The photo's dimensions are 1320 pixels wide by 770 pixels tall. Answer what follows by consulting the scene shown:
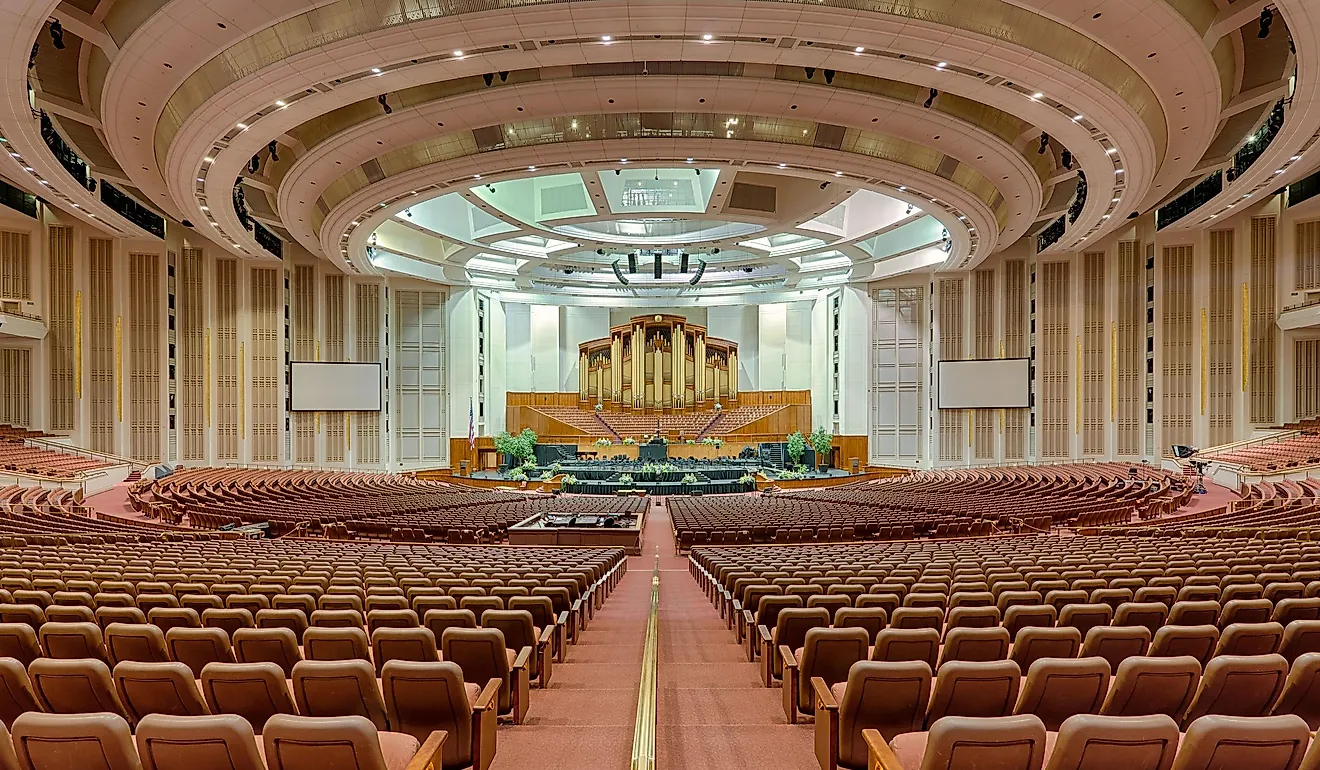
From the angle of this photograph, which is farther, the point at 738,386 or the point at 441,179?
the point at 738,386

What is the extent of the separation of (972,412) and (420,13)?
2369cm

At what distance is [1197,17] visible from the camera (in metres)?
10.9

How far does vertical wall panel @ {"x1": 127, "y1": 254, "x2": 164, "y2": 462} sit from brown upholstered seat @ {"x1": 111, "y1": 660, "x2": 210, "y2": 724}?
83.3 feet

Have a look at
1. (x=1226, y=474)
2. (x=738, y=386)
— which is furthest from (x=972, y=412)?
(x=738, y=386)

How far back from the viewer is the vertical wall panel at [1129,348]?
23.8 metres

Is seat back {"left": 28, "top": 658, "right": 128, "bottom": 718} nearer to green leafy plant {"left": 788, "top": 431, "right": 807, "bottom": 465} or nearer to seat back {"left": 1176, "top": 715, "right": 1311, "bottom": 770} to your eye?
seat back {"left": 1176, "top": 715, "right": 1311, "bottom": 770}

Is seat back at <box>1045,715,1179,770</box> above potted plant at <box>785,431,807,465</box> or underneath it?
above

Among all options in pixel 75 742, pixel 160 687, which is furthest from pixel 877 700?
pixel 160 687

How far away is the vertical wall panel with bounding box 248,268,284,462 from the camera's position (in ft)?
82.0

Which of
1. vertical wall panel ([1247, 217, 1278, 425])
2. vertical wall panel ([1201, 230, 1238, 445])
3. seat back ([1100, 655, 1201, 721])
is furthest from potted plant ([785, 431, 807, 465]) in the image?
seat back ([1100, 655, 1201, 721])

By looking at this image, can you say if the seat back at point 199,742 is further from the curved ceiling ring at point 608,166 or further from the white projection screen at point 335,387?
the white projection screen at point 335,387

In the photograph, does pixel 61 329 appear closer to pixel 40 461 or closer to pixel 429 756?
pixel 40 461

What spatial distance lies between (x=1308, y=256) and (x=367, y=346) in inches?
1256

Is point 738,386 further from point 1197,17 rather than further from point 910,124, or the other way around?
point 1197,17
